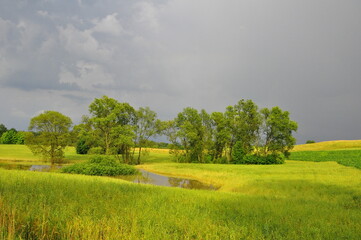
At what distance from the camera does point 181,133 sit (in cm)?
5453

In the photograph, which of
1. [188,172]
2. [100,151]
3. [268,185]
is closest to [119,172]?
[188,172]

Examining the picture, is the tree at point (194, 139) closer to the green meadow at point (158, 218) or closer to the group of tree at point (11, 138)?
the green meadow at point (158, 218)

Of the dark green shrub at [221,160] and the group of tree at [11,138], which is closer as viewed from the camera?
the dark green shrub at [221,160]

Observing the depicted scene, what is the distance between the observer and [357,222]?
9695mm

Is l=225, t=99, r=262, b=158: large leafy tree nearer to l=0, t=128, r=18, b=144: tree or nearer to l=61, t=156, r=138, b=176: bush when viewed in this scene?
l=61, t=156, r=138, b=176: bush

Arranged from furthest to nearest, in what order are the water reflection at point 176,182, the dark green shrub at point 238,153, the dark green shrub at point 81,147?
the dark green shrub at point 81,147 → the dark green shrub at point 238,153 → the water reflection at point 176,182

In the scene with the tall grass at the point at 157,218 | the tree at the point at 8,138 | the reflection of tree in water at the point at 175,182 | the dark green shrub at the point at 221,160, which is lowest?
the reflection of tree in water at the point at 175,182

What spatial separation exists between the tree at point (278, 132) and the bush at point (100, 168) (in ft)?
117

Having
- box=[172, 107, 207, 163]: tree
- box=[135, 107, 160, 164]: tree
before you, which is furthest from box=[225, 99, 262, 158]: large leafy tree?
box=[135, 107, 160, 164]: tree

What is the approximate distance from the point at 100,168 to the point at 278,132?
42.4 m

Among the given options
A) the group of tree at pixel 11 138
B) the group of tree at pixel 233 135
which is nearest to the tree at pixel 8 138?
the group of tree at pixel 11 138

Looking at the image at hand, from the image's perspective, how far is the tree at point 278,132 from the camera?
54375 millimetres

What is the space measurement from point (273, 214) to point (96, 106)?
4469cm

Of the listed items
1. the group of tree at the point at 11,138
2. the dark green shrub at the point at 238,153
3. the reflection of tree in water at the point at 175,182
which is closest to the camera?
the reflection of tree in water at the point at 175,182
